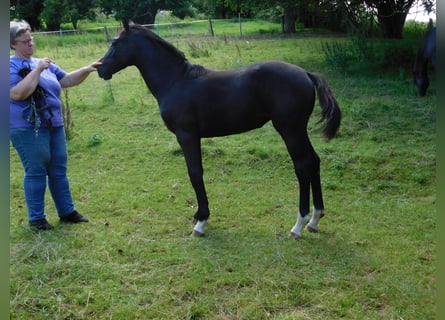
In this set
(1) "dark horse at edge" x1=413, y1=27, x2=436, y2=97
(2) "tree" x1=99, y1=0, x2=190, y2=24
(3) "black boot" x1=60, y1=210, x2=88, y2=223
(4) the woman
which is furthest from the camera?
(2) "tree" x1=99, y1=0, x2=190, y2=24

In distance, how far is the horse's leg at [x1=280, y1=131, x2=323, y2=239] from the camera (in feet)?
12.6

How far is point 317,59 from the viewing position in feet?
36.8

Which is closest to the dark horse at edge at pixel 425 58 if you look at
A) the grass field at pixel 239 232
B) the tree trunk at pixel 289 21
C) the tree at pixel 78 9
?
the grass field at pixel 239 232

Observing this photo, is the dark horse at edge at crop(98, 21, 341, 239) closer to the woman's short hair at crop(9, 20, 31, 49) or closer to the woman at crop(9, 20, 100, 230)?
the woman at crop(9, 20, 100, 230)

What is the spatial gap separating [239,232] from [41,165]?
196cm

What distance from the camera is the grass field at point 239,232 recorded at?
3.08m

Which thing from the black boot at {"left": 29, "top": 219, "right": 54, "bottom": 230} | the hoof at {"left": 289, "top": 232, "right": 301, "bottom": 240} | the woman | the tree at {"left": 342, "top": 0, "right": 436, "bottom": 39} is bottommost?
the hoof at {"left": 289, "top": 232, "right": 301, "bottom": 240}

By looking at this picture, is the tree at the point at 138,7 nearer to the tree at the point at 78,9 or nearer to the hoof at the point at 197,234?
the tree at the point at 78,9

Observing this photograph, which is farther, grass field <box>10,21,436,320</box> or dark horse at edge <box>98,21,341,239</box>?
dark horse at edge <box>98,21,341,239</box>

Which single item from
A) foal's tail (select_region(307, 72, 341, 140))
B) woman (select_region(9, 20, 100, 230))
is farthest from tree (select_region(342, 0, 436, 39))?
woman (select_region(9, 20, 100, 230))

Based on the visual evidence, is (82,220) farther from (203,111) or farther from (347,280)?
(347,280)

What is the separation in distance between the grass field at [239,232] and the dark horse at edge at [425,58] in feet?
0.94

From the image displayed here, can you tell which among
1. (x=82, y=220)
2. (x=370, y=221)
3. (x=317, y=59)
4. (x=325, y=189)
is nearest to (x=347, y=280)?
Result: (x=370, y=221)

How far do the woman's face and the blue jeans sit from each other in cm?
66
